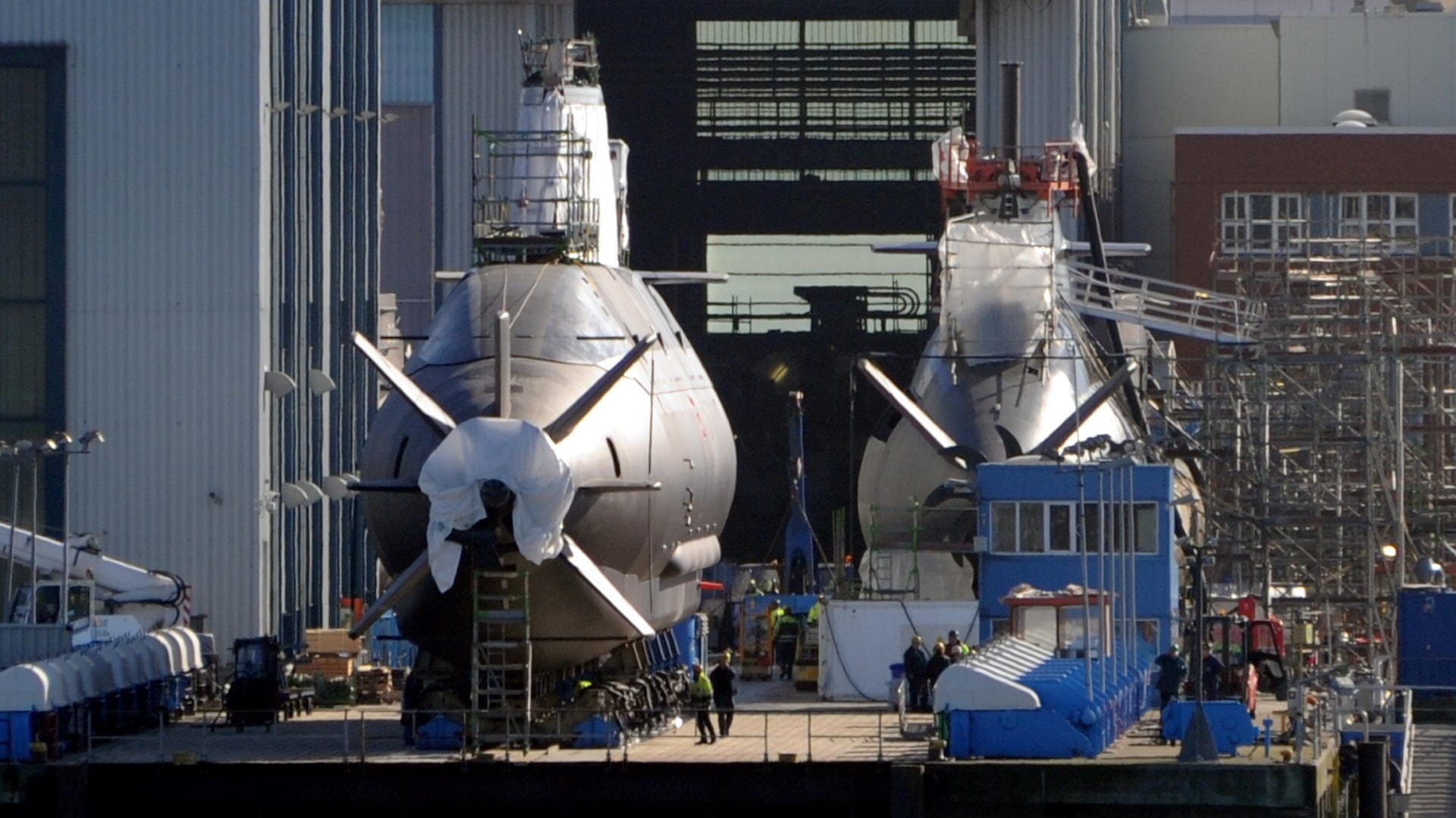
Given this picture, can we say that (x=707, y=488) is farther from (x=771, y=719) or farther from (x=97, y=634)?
(x=97, y=634)

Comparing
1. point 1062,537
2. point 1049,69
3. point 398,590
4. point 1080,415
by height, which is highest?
point 1049,69

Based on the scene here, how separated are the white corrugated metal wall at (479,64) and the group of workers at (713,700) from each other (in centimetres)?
4517

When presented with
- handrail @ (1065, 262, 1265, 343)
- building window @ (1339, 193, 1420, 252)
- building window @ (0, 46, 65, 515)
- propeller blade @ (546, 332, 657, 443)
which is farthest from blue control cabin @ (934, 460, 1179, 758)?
building window @ (1339, 193, 1420, 252)

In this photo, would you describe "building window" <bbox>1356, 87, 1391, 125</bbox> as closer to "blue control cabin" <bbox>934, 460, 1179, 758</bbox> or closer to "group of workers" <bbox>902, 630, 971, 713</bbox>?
"blue control cabin" <bbox>934, 460, 1179, 758</bbox>

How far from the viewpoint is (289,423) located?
185ft

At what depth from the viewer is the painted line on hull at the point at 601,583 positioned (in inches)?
1353

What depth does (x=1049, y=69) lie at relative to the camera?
75.6m

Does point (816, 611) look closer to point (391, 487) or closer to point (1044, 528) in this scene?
point (1044, 528)

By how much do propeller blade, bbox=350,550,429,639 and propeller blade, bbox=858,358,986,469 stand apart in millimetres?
14205

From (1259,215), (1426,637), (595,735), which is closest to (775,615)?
(1426,637)

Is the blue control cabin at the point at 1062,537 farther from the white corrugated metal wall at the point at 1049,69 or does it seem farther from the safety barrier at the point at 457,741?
the white corrugated metal wall at the point at 1049,69

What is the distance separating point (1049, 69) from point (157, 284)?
28.6 m

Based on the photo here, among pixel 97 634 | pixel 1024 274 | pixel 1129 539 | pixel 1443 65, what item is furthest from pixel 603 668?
pixel 1443 65

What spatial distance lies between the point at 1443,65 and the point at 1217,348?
1139 inches
